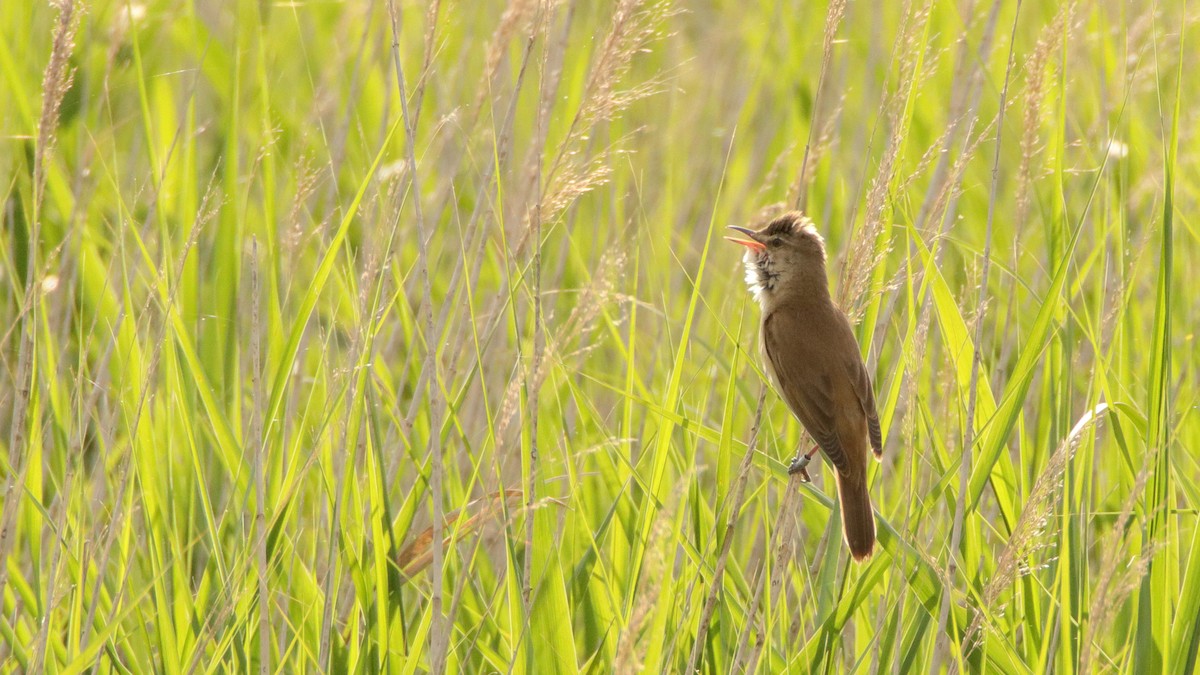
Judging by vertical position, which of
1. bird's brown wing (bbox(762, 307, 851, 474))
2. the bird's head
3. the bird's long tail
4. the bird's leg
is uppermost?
the bird's head

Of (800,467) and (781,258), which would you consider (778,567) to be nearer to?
(800,467)

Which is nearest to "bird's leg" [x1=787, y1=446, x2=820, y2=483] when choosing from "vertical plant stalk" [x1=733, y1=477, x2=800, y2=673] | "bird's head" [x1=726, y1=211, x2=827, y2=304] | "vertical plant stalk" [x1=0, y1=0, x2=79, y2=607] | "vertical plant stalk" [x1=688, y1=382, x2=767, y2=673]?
"vertical plant stalk" [x1=733, y1=477, x2=800, y2=673]

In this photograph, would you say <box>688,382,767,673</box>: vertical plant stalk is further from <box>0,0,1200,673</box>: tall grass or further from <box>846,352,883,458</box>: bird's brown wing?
<box>846,352,883,458</box>: bird's brown wing

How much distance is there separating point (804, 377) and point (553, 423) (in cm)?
64

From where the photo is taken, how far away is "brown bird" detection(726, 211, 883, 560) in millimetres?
2834

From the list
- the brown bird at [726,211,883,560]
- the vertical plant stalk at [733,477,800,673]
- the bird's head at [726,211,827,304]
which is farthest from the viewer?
the bird's head at [726,211,827,304]

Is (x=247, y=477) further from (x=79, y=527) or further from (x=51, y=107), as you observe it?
(x=51, y=107)

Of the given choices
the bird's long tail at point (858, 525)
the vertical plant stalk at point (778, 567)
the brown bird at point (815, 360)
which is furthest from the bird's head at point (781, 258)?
the vertical plant stalk at point (778, 567)

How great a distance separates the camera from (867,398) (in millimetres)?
3158

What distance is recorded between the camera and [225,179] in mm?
3449

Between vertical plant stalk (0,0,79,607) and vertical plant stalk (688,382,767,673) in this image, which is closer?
vertical plant stalk (688,382,767,673)

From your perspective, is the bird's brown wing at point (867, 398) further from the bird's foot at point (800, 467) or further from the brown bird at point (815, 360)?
the bird's foot at point (800, 467)

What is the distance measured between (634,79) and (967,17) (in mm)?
2369

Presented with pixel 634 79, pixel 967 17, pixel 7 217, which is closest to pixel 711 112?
pixel 634 79
